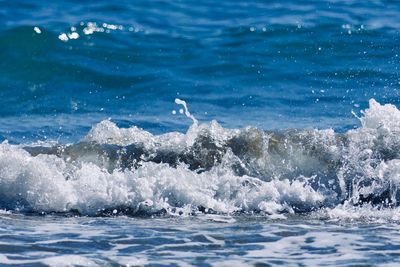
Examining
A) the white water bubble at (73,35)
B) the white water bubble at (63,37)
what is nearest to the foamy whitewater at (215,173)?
the white water bubble at (63,37)

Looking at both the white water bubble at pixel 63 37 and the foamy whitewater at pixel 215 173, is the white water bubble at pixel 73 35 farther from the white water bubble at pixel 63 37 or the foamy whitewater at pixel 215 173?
the foamy whitewater at pixel 215 173

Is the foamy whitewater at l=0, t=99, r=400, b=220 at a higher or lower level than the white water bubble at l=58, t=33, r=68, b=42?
lower

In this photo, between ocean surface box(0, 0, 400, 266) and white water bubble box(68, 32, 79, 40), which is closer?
ocean surface box(0, 0, 400, 266)

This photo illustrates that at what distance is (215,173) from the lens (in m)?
7.10

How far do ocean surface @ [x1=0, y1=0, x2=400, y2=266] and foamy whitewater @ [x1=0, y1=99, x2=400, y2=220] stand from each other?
0.01 m

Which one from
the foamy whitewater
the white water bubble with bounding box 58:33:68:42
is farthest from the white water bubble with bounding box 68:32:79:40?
the foamy whitewater

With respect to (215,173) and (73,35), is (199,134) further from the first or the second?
(73,35)

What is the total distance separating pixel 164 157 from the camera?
7430 millimetres

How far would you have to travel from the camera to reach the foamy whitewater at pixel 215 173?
664cm

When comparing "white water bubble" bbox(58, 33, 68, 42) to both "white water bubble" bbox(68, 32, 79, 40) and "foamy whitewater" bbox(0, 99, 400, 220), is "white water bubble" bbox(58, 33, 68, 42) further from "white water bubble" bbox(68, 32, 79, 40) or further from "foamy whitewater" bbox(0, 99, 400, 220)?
"foamy whitewater" bbox(0, 99, 400, 220)

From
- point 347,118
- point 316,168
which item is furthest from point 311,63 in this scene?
point 316,168

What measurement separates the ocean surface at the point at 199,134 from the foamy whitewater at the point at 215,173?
A: 14mm

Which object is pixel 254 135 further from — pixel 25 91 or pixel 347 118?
pixel 25 91

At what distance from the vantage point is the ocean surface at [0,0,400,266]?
5.59 m
